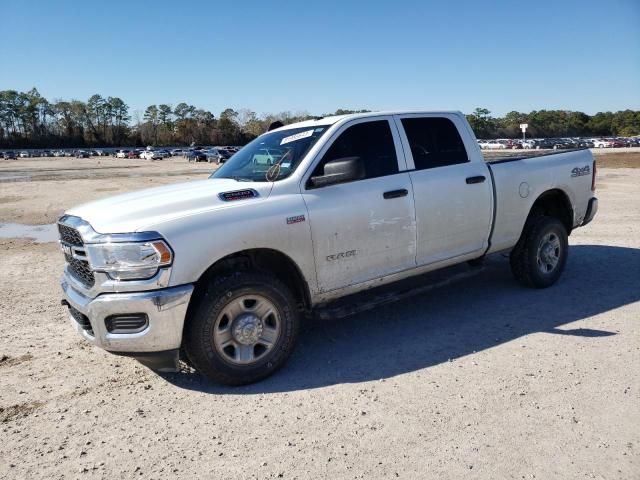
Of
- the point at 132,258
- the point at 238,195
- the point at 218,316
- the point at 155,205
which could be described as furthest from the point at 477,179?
the point at 132,258

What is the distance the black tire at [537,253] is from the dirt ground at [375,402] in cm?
26

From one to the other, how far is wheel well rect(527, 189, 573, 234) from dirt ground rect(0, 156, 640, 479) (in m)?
0.95

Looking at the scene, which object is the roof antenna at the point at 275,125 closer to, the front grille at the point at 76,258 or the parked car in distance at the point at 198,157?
the front grille at the point at 76,258

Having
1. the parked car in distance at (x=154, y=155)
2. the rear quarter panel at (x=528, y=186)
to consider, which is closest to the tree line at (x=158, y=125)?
the parked car in distance at (x=154, y=155)

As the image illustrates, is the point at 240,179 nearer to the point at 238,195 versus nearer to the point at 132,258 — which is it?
the point at 238,195

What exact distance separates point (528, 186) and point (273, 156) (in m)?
2.86

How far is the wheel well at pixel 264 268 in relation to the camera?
387 cm

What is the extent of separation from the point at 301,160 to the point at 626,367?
118 inches

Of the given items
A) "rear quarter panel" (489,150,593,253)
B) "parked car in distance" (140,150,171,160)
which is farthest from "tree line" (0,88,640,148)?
"rear quarter panel" (489,150,593,253)

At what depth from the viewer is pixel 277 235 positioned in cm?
392

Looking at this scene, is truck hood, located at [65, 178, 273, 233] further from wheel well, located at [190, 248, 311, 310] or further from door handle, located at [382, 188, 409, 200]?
door handle, located at [382, 188, 409, 200]

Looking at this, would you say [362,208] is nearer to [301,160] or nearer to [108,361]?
[301,160]

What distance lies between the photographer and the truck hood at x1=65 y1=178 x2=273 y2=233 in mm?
3596

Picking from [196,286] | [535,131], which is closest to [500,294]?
[196,286]
